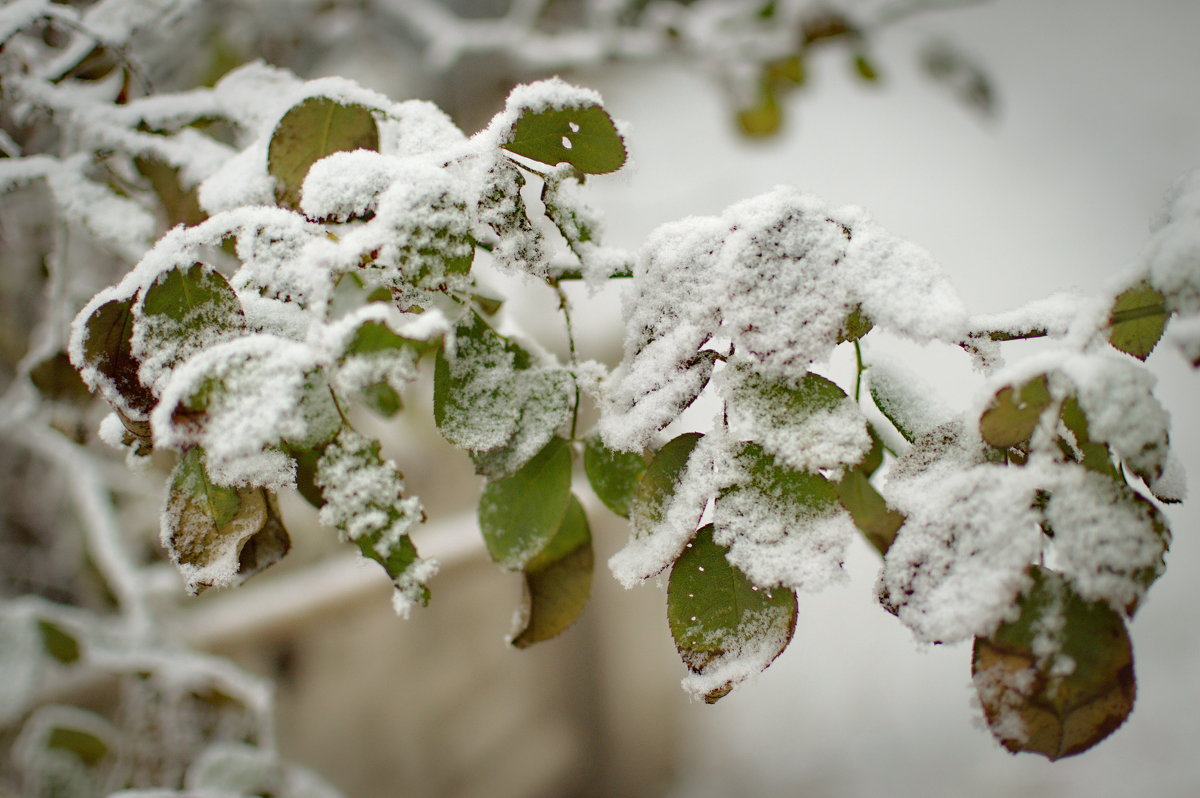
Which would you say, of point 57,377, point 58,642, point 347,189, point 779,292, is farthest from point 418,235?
point 58,642

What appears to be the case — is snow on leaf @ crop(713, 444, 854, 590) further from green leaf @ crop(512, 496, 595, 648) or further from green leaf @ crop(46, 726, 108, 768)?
green leaf @ crop(46, 726, 108, 768)

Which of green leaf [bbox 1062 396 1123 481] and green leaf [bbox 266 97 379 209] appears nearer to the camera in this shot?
green leaf [bbox 1062 396 1123 481]

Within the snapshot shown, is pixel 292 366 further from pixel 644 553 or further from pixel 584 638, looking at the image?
pixel 584 638

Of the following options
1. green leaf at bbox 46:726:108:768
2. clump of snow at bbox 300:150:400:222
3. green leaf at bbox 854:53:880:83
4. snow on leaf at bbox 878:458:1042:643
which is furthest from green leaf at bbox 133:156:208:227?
green leaf at bbox 854:53:880:83

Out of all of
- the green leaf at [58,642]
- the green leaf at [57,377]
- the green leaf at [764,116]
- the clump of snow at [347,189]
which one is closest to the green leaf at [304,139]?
the clump of snow at [347,189]

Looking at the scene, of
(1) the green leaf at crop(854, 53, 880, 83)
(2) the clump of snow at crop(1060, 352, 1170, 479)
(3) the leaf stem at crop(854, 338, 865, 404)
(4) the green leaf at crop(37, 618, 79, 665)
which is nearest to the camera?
(2) the clump of snow at crop(1060, 352, 1170, 479)
